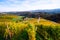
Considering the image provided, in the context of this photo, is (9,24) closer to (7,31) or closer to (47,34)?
(7,31)

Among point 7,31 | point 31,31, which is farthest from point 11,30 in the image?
point 31,31

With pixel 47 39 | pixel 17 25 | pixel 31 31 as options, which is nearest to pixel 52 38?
pixel 47 39

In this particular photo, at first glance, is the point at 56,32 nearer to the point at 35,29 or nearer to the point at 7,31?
the point at 35,29

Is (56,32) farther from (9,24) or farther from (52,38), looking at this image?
(9,24)

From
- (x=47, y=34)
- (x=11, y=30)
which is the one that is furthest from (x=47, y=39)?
(x=11, y=30)

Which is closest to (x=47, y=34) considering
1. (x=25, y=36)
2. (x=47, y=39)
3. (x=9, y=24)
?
(x=47, y=39)

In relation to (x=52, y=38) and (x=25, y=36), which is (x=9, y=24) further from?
(x=52, y=38)
